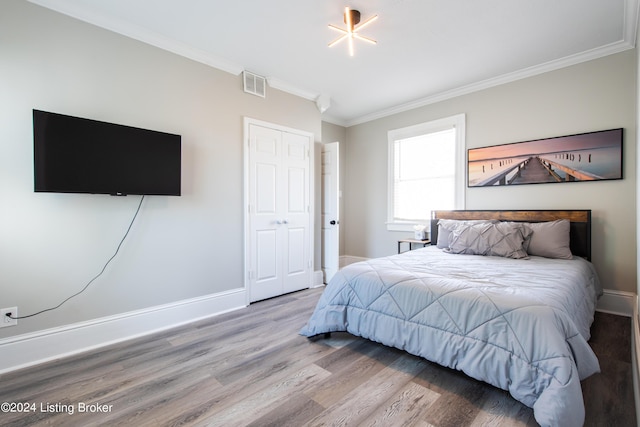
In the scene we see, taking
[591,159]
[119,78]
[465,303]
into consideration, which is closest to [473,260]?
[465,303]

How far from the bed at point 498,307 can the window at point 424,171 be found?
106 cm

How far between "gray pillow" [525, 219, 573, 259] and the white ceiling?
176 centimetres

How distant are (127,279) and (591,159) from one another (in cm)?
463

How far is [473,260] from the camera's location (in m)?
2.78

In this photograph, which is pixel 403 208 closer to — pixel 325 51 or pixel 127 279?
pixel 325 51

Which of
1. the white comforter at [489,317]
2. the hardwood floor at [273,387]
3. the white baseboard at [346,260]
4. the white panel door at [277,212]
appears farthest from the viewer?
the white baseboard at [346,260]

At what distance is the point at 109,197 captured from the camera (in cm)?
247

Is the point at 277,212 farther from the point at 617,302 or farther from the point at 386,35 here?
the point at 617,302

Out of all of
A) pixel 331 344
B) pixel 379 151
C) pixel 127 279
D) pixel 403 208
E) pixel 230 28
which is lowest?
pixel 331 344

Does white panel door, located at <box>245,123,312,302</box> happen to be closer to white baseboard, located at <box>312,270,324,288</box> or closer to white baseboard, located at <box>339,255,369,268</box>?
white baseboard, located at <box>312,270,324,288</box>

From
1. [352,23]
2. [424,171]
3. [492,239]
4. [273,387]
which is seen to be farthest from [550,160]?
[273,387]

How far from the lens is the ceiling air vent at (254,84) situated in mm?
3375

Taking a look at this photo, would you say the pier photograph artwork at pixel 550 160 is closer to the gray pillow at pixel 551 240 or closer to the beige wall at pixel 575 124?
the beige wall at pixel 575 124

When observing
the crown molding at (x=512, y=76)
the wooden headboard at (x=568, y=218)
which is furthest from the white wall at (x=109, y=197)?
the wooden headboard at (x=568, y=218)
